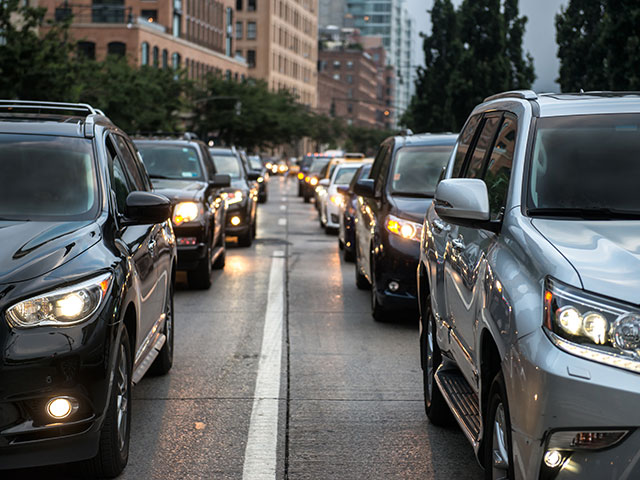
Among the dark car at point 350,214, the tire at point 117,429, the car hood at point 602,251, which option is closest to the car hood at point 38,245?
the tire at point 117,429

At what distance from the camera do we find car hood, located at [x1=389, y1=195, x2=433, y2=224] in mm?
11008

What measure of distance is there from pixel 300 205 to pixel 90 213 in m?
35.1

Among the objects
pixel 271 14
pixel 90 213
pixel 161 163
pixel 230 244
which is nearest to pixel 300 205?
pixel 230 244

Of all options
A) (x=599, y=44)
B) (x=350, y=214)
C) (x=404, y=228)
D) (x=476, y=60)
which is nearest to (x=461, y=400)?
(x=404, y=228)

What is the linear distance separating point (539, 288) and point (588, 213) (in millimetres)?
940

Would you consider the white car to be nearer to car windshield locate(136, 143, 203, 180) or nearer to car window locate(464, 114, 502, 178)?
car windshield locate(136, 143, 203, 180)

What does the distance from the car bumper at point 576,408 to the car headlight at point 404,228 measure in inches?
273

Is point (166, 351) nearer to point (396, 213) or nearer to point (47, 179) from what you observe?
Answer: point (47, 179)

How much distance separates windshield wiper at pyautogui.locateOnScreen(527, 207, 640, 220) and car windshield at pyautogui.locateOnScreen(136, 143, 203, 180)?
10.8 meters

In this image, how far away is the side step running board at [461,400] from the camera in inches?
200

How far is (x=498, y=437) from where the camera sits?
4484 mm

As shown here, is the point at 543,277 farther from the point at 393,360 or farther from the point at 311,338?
the point at 311,338

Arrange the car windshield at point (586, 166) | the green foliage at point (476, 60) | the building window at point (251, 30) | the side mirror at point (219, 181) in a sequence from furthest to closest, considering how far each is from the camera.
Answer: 1. the building window at point (251, 30)
2. the green foliage at point (476, 60)
3. the side mirror at point (219, 181)
4. the car windshield at point (586, 166)

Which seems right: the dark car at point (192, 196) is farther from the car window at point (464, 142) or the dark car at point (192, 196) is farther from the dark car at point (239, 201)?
the car window at point (464, 142)
